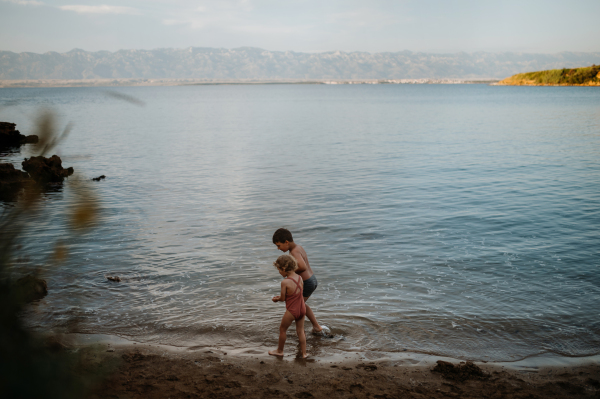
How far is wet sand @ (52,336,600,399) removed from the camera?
202 inches

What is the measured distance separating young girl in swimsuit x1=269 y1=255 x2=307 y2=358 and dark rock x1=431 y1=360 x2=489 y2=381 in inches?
70.8

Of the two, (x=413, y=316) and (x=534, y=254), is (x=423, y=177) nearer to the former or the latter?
(x=534, y=254)

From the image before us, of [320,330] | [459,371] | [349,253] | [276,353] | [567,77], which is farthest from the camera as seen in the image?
[567,77]

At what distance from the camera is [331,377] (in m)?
5.52

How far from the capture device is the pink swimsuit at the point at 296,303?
6.09 metres

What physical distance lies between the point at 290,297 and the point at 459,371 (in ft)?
7.71

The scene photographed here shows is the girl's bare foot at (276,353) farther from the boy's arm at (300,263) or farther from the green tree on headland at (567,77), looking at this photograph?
the green tree on headland at (567,77)

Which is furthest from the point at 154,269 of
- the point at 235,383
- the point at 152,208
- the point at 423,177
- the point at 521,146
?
the point at 521,146

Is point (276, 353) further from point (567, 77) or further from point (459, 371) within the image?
point (567, 77)

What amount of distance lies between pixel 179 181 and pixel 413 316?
16.4 meters

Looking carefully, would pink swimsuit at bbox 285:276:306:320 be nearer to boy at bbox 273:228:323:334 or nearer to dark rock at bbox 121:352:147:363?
boy at bbox 273:228:323:334

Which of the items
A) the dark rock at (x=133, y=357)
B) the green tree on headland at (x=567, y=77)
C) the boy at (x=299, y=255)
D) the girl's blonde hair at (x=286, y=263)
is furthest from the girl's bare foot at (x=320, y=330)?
the green tree on headland at (x=567, y=77)

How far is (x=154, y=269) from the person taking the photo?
32.4 feet

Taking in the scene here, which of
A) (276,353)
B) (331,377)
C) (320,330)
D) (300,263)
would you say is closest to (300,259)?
(300,263)
